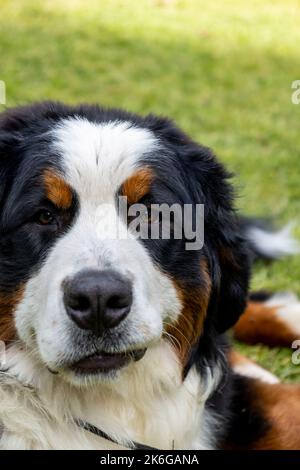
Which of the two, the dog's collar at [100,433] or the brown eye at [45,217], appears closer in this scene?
the brown eye at [45,217]

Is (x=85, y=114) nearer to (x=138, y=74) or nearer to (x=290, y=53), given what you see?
(x=138, y=74)

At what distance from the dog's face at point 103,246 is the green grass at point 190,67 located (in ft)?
10.2

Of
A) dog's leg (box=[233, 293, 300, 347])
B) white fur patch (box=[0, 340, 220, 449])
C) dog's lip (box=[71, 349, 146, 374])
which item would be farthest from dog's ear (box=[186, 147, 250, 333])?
dog's leg (box=[233, 293, 300, 347])

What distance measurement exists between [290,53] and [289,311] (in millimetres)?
7466

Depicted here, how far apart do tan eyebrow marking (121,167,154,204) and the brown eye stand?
13.3 inches

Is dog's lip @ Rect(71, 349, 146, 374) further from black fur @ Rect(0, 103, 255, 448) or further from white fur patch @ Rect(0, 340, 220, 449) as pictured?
black fur @ Rect(0, 103, 255, 448)

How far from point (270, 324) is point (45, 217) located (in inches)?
94.4

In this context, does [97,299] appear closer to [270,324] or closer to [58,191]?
[58,191]

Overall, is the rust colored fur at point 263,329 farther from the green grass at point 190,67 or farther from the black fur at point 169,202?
the green grass at point 190,67

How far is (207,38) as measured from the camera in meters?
12.3

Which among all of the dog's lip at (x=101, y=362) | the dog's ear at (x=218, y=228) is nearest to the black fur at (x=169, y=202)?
the dog's ear at (x=218, y=228)

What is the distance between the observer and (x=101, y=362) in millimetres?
3391

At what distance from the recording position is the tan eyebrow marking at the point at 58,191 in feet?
11.3
